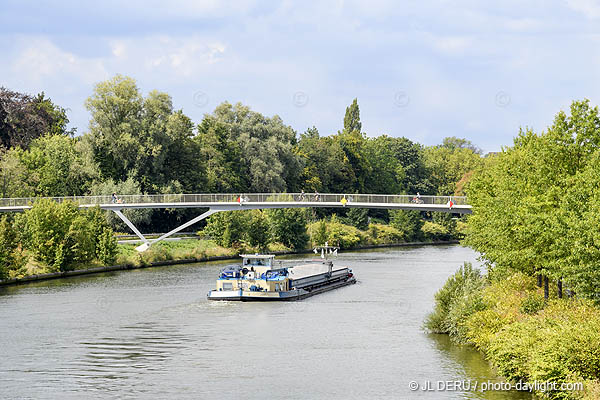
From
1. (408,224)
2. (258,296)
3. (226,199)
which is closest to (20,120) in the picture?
(226,199)

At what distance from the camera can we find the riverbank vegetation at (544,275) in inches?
1141

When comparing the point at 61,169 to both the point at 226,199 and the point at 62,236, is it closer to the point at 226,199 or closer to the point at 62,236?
the point at 226,199

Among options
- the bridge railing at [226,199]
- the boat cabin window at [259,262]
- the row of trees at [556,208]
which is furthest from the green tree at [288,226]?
the row of trees at [556,208]

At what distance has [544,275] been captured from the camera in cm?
3912

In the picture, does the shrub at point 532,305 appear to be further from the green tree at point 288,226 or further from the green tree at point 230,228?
the green tree at point 288,226

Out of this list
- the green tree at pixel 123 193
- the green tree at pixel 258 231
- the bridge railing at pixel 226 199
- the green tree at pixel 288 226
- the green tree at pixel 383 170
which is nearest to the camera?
the bridge railing at pixel 226 199

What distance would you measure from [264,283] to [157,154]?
45.0 metres

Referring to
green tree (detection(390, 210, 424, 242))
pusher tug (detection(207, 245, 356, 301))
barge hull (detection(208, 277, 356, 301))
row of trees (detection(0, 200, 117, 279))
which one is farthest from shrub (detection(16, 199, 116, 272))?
green tree (detection(390, 210, 424, 242))

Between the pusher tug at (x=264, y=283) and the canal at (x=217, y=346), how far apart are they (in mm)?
1414

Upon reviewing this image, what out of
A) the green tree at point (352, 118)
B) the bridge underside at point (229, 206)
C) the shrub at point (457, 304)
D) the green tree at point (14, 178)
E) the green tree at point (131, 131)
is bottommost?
the shrub at point (457, 304)

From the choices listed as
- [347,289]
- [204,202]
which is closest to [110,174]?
[204,202]

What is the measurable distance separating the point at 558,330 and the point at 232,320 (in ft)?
78.3

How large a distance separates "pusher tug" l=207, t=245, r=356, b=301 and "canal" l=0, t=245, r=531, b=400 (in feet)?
Result: 4.64

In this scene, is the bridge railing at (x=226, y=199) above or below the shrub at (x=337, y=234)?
above
